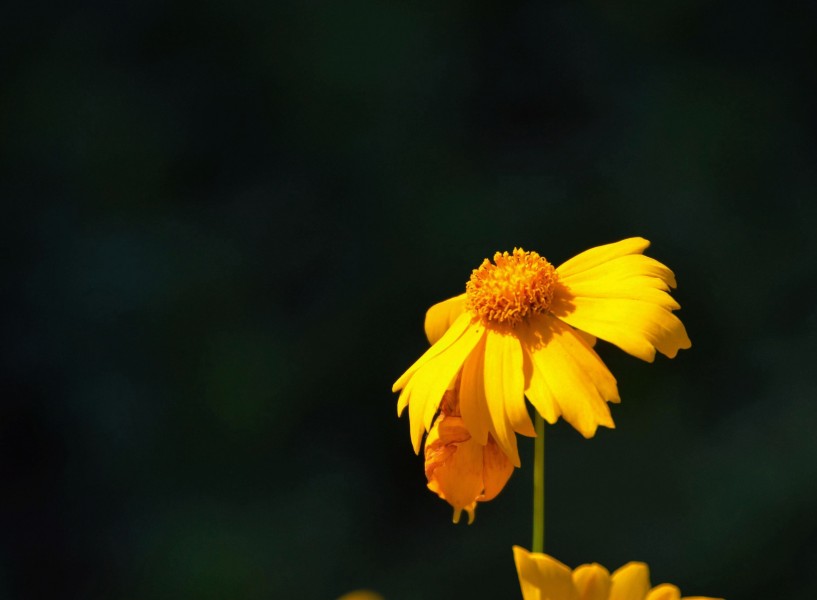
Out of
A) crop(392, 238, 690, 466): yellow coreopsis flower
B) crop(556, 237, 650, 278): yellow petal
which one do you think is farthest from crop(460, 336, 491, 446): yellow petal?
crop(556, 237, 650, 278): yellow petal

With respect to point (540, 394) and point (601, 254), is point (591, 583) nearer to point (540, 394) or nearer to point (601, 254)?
point (540, 394)

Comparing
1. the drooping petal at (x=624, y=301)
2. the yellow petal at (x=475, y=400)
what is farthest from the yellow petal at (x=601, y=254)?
the yellow petal at (x=475, y=400)

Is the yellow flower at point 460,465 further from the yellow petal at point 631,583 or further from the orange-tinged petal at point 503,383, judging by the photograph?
the yellow petal at point 631,583

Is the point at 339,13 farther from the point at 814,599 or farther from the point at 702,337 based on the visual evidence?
the point at 814,599

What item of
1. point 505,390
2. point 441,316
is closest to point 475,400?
point 505,390

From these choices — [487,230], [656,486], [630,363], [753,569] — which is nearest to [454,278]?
[487,230]

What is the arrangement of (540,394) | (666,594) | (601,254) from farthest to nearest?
1. (601,254)
2. (540,394)
3. (666,594)

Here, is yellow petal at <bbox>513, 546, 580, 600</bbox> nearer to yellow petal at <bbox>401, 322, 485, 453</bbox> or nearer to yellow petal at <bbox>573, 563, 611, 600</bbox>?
yellow petal at <bbox>573, 563, 611, 600</bbox>
